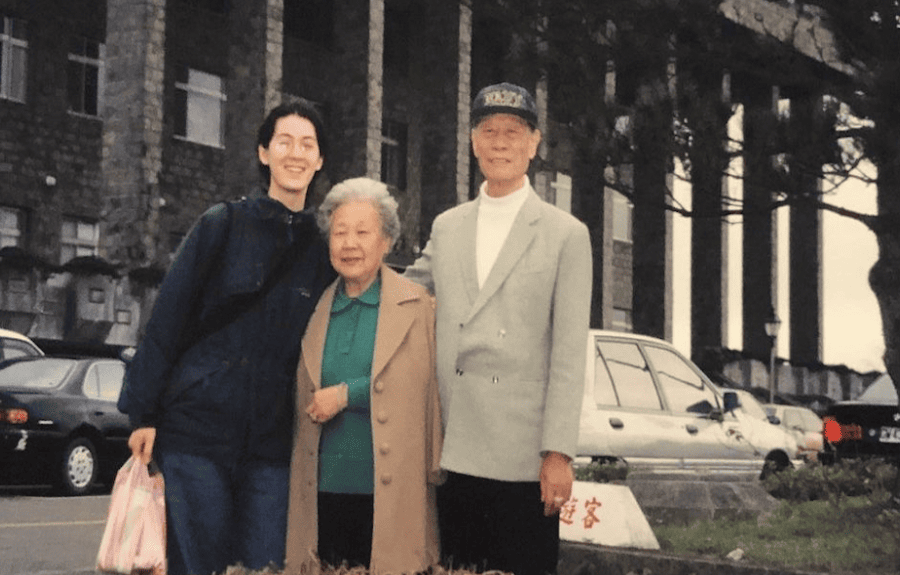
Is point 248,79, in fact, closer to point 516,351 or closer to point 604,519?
point 604,519

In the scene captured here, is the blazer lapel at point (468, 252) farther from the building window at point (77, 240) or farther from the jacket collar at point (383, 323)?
the building window at point (77, 240)

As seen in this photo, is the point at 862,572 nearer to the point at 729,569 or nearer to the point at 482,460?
the point at 729,569

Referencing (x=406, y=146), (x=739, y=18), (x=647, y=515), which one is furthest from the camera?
(x=406, y=146)

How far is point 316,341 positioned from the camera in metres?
4.51

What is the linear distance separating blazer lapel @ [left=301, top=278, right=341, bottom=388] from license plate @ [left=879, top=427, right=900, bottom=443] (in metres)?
10.2

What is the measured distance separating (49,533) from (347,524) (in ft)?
26.4

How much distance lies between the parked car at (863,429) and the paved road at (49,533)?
22.8 feet

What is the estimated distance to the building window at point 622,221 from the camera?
52.8 meters

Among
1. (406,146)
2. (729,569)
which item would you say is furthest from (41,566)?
(406,146)

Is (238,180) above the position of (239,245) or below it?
above

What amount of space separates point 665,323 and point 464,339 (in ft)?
151

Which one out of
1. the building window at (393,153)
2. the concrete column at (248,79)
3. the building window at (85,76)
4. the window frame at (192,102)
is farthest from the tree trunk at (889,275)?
the building window at (393,153)

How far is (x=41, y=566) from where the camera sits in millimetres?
9742

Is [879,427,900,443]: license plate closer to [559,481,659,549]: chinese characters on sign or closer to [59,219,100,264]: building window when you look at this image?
[559,481,659,549]: chinese characters on sign
